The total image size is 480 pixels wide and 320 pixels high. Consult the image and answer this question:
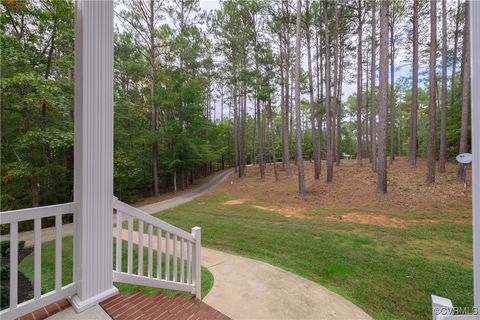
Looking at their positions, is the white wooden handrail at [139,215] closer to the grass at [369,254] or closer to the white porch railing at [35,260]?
the white porch railing at [35,260]

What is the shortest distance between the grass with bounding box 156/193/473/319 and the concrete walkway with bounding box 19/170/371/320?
0.29m

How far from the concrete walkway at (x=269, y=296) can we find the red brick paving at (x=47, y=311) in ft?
5.31

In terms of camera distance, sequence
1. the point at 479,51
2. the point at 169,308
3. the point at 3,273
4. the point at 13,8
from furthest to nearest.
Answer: the point at 13,8
the point at 3,273
the point at 169,308
the point at 479,51

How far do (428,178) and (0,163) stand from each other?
16.1 meters

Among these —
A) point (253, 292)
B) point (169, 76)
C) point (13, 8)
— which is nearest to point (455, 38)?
point (169, 76)

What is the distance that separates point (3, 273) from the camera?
296cm

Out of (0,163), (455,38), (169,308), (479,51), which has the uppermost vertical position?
(455,38)

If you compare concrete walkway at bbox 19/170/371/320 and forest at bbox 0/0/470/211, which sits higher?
forest at bbox 0/0/470/211

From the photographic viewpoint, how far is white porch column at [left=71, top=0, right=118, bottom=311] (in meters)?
1.85

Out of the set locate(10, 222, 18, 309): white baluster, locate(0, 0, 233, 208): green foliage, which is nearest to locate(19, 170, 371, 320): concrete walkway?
locate(10, 222, 18, 309): white baluster

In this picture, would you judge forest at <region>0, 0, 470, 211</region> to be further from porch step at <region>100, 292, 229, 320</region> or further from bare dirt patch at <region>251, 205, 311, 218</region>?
porch step at <region>100, 292, 229, 320</region>

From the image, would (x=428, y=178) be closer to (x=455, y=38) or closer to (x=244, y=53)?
(x=455, y=38)

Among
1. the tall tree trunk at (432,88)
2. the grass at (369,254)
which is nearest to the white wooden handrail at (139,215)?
the grass at (369,254)

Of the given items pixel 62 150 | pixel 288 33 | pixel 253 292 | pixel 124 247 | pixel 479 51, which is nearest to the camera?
pixel 479 51
